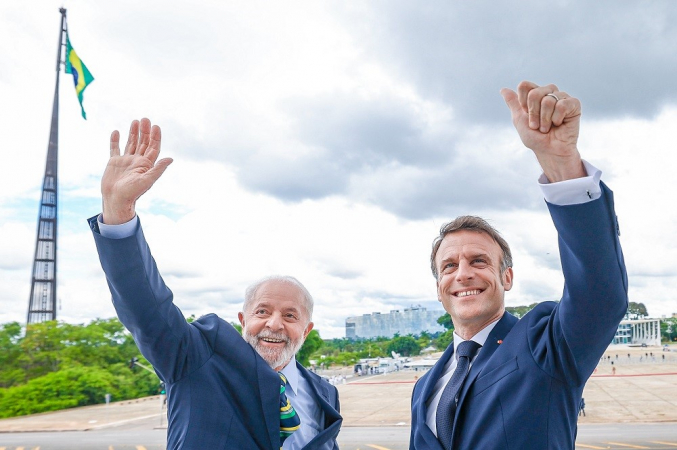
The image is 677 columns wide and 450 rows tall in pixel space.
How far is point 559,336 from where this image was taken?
2053mm

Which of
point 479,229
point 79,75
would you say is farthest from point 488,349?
point 79,75

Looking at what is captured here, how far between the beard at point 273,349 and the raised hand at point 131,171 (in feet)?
2.76

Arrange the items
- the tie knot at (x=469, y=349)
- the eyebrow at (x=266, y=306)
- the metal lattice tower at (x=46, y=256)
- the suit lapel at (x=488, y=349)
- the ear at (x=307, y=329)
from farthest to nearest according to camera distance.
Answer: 1. the metal lattice tower at (x=46, y=256)
2. the ear at (x=307, y=329)
3. the eyebrow at (x=266, y=306)
4. the tie knot at (x=469, y=349)
5. the suit lapel at (x=488, y=349)

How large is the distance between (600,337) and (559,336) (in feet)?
0.45

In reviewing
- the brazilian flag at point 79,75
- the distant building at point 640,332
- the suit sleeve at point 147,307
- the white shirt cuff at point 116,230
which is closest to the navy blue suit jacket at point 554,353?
the suit sleeve at point 147,307

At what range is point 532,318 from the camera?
2.30 meters

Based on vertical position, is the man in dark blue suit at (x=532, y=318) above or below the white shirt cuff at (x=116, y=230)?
below

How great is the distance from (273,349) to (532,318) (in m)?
1.14

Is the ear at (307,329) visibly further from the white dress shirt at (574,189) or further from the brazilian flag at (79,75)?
the brazilian flag at (79,75)

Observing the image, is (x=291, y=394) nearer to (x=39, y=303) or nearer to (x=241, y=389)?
(x=241, y=389)

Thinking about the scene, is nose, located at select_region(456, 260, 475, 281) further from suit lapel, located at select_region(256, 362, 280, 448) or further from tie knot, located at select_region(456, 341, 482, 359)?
suit lapel, located at select_region(256, 362, 280, 448)

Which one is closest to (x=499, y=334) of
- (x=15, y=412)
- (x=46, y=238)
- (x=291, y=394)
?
(x=291, y=394)

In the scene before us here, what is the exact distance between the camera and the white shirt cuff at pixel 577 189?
6.14ft

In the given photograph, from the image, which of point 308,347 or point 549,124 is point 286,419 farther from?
point 308,347
